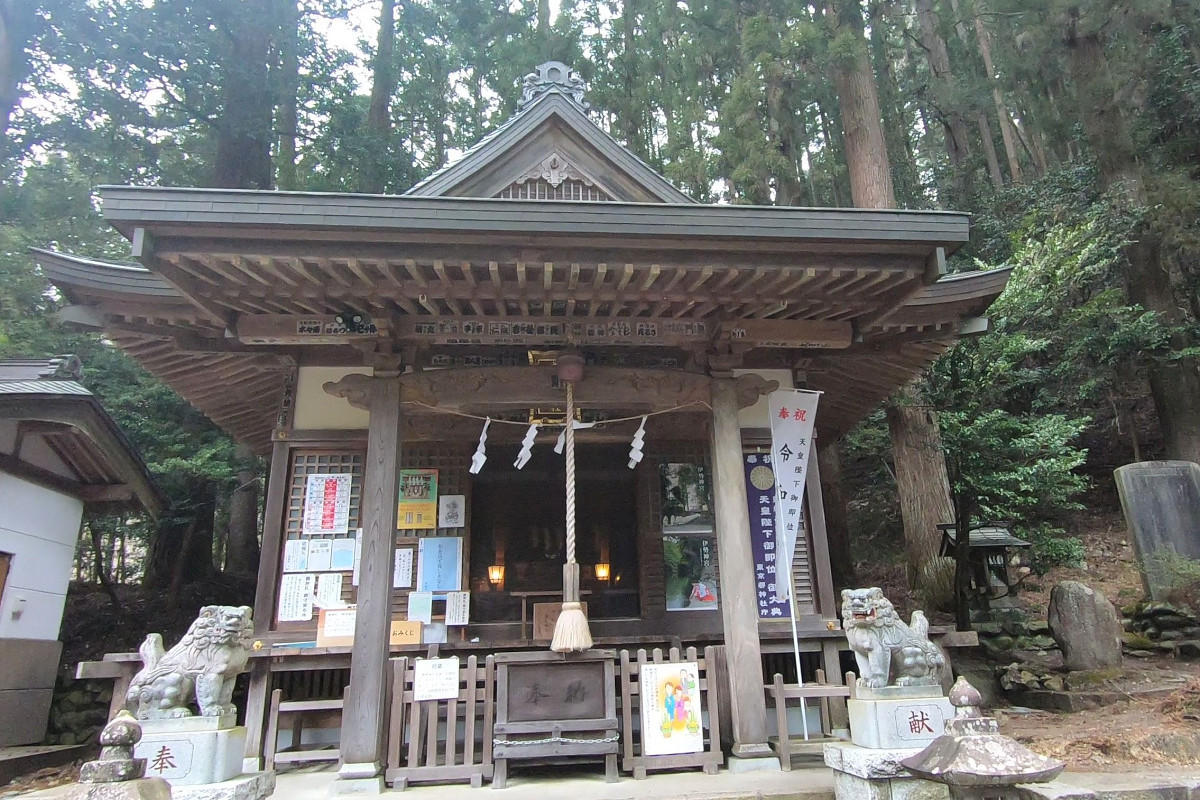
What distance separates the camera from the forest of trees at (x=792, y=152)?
10.6 meters

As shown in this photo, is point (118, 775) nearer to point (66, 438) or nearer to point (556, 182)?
point (556, 182)

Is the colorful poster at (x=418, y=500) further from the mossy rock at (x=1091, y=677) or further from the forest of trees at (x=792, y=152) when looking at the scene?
the mossy rock at (x=1091, y=677)

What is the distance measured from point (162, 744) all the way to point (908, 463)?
32.7 feet

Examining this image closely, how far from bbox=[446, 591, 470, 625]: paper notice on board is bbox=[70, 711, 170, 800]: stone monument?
167 inches

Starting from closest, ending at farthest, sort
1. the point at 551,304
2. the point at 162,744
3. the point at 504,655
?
the point at 162,744 < the point at 504,655 < the point at 551,304

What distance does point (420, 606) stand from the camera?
719 centimetres

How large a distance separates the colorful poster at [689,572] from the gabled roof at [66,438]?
6929 millimetres

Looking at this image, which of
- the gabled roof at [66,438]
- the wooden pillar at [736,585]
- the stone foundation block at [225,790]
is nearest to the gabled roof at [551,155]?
the wooden pillar at [736,585]

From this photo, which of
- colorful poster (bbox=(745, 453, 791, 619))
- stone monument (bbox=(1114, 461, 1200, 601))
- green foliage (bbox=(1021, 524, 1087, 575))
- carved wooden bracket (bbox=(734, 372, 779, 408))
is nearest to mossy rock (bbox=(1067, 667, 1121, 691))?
green foliage (bbox=(1021, 524, 1087, 575))

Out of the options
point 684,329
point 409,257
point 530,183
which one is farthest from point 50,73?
point 684,329

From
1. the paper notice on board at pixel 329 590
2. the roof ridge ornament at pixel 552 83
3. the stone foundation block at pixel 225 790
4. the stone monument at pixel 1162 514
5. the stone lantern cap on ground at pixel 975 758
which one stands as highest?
the roof ridge ornament at pixel 552 83

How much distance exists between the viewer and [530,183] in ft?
27.0

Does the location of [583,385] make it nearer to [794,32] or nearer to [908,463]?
[908,463]

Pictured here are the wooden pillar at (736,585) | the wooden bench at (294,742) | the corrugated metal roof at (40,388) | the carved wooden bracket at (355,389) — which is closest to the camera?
the wooden pillar at (736,585)
